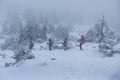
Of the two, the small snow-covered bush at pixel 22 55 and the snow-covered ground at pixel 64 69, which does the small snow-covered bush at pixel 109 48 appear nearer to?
the snow-covered ground at pixel 64 69

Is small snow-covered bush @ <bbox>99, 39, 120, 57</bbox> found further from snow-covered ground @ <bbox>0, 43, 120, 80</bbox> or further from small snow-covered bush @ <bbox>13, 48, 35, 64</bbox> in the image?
small snow-covered bush @ <bbox>13, 48, 35, 64</bbox>

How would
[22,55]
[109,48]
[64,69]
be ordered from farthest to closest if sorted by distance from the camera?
[109,48]
[22,55]
[64,69]

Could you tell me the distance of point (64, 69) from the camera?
2398 centimetres

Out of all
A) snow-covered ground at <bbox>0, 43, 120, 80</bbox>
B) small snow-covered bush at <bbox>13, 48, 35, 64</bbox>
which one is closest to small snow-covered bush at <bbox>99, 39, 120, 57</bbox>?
snow-covered ground at <bbox>0, 43, 120, 80</bbox>

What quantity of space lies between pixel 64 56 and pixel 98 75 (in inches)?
203

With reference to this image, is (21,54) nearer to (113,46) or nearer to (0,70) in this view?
(0,70)

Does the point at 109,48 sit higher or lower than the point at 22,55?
higher

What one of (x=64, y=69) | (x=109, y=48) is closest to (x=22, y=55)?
(x=64, y=69)

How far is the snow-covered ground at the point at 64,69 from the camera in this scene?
22.6m

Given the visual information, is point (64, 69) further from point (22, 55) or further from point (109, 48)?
point (109, 48)

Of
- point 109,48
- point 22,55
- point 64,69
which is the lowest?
point 64,69

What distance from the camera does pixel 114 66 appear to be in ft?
75.3

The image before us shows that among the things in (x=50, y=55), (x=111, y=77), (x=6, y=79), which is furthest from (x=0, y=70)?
(x=111, y=77)

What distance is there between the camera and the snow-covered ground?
74.1 ft
